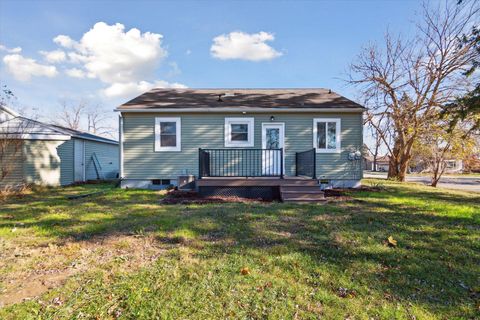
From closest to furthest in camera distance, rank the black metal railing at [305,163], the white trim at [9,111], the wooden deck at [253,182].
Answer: the wooden deck at [253,182], the black metal railing at [305,163], the white trim at [9,111]

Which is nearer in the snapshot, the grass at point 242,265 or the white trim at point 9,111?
the grass at point 242,265

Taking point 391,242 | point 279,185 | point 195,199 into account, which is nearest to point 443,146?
point 279,185

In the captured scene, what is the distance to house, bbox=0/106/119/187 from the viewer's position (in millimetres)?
10172

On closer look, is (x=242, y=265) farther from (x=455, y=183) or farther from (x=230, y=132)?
(x=455, y=183)

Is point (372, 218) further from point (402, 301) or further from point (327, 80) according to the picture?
point (327, 80)

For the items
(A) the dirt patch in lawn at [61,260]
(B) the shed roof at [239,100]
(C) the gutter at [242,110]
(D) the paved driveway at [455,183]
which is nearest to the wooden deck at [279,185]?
(C) the gutter at [242,110]

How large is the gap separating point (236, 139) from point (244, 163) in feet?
3.47

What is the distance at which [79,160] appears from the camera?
42.9 feet

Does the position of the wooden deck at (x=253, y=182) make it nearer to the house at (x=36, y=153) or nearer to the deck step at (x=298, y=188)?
the deck step at (x=298, y=188)

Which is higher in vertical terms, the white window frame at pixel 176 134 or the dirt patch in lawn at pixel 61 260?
the white window frame at pixel 176 134

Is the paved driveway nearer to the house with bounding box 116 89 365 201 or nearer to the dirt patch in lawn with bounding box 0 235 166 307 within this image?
the house with bounding box 116 89 365 201

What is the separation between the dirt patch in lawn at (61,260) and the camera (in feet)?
8.34

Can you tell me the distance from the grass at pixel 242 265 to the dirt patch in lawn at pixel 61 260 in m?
0.02

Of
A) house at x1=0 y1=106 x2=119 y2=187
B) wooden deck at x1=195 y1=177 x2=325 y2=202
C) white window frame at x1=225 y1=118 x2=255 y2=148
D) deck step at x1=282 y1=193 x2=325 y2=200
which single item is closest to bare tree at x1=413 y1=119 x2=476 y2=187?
wooden deck at x1=195 y1=177 x2=325 y2=202
